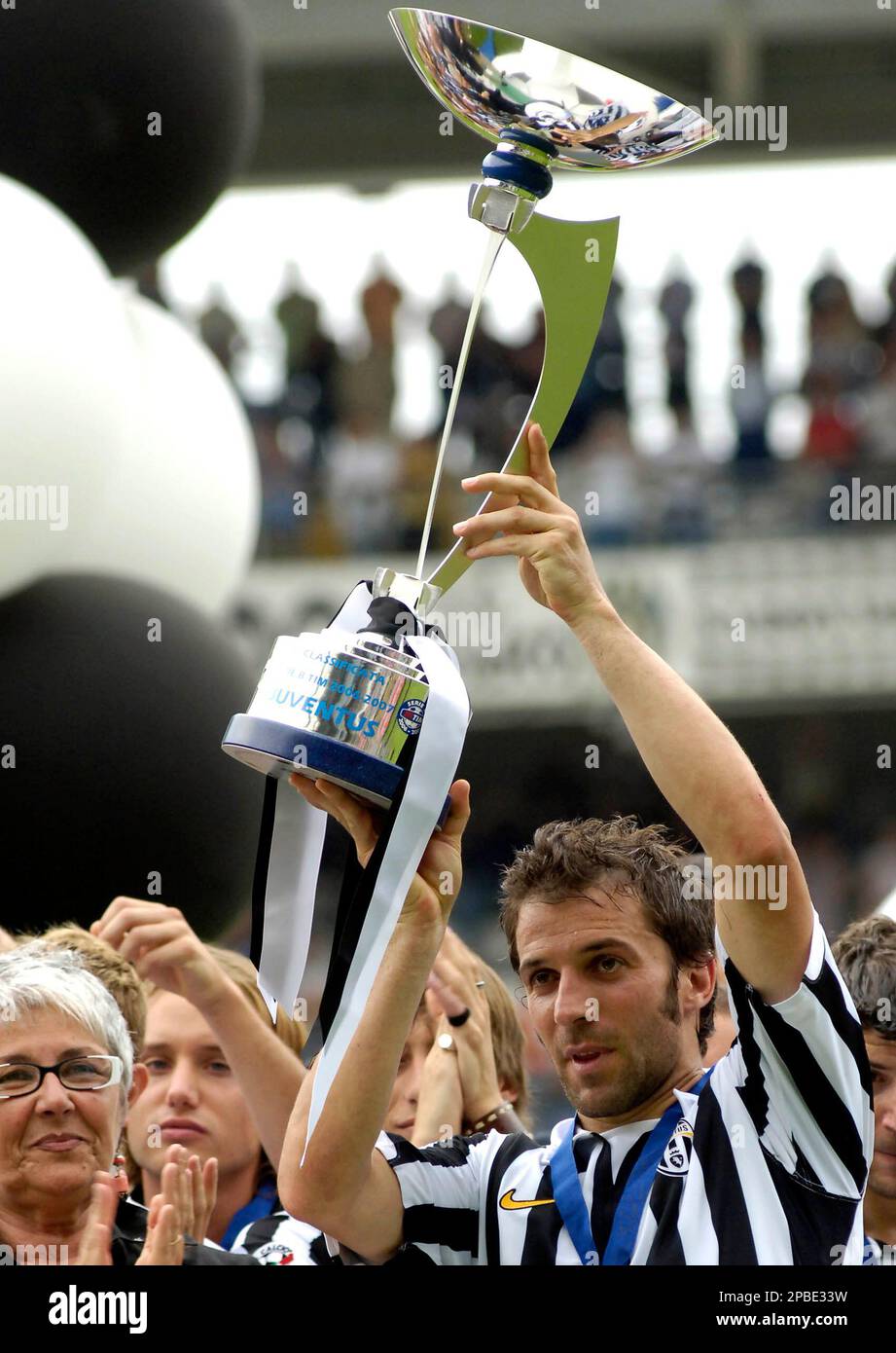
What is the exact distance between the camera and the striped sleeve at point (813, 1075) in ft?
4.66

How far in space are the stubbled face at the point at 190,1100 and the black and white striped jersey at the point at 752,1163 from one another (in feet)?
2.03

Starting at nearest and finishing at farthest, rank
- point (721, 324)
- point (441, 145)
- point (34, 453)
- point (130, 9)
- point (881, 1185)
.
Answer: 1. point (881, 1185)
2. point (34, 453)
3. point (130, 9)
4. point (721, 324)
5. point (441, 145)

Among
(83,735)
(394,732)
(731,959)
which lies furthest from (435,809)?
(83,735)

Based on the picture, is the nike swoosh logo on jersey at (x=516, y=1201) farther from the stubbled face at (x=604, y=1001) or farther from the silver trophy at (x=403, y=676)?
the silver trophy at (x=403, y=676)

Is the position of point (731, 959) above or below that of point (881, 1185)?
above

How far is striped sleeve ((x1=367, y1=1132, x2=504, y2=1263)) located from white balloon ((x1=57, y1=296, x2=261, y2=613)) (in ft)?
3.52

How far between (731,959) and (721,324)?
6882 mm

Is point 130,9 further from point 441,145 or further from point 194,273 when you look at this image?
point 441,145

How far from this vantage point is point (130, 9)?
7.72 ft

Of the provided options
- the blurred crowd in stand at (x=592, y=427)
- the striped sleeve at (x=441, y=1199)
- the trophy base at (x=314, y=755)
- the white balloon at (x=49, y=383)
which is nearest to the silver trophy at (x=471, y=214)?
the trophy base at (x=314, y=755)

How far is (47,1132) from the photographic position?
1683 mm

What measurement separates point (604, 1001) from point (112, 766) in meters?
0.91

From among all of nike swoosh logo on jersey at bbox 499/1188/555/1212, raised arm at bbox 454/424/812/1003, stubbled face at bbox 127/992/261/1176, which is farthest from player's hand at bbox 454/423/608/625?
stubbled face at bbox 127/992/261/1176

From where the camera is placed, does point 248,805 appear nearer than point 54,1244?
No
